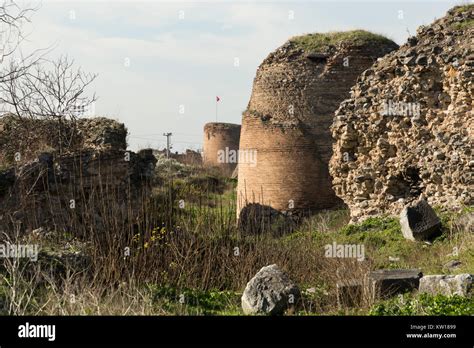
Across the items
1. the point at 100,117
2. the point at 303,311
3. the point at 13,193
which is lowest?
the point at 303,311

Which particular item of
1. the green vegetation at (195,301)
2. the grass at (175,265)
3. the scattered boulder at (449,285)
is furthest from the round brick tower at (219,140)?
the scattered boulder at (449,285)

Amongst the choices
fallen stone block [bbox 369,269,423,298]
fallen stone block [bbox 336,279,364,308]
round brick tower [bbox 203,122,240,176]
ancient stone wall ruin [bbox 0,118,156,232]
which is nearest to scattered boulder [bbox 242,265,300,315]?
fallen stone block [bbox 336,279,364,308]

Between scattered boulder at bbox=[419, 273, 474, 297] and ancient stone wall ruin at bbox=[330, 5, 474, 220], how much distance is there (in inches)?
185

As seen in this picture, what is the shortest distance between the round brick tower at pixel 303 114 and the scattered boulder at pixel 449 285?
465 inches

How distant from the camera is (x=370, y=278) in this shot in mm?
7805

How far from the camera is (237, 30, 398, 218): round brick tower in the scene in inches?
770

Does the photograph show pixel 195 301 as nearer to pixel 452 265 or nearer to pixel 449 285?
pixel 449 285

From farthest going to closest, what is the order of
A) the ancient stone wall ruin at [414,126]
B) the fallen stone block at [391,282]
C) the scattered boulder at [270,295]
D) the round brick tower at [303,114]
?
the round brick tower at [303,114] < the ancient stone wall ruin at [414,126] < the fallen stone block at [391,282] < the scattered boulder at [270,295]

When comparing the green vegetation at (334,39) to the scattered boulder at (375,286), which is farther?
the green vegetation at (334,39)

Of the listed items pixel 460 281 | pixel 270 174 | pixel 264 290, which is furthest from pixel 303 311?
pixel 270 174

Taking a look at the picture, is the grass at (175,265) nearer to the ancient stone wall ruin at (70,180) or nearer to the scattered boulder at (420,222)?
the scattered boulder at (420,222)

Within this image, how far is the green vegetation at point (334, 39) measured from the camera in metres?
20.1
